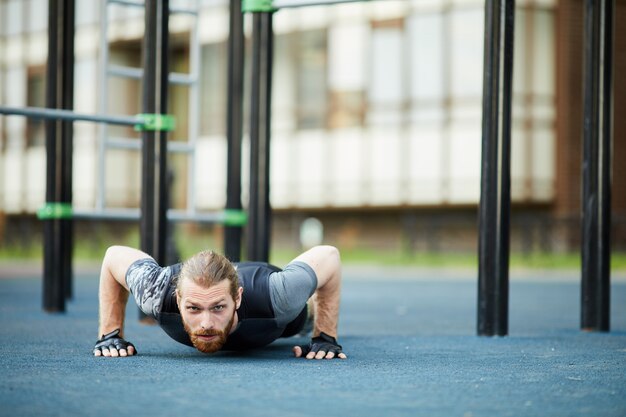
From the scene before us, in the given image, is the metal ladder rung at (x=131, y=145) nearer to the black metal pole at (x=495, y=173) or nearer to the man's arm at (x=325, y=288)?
the black metal pole at (x=495, y=173)

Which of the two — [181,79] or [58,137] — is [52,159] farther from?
[181,79]

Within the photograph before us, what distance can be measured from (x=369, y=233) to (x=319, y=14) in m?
6.00

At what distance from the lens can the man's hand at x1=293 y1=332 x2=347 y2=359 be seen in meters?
4.94

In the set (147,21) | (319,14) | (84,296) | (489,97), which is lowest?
(84,296)

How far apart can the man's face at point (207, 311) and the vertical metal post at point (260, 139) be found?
224 cm

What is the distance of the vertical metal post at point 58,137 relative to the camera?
25.2 feet

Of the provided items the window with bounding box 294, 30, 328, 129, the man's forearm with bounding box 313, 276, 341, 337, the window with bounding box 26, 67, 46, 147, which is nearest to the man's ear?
the man's forearm with bounding box 313, 276, 341, 337

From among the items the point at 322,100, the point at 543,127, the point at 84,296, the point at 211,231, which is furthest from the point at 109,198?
the point at 84,296

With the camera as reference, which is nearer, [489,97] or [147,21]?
[489,97]

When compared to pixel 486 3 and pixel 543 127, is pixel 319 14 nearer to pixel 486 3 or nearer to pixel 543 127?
pixel 543 127

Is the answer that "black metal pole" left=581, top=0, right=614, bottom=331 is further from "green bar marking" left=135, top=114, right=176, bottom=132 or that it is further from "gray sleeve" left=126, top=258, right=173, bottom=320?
"gray sleeve" left=126, top=258, right=173, bottom=320

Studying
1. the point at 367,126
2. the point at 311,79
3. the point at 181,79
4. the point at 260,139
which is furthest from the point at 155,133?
the point at 311,79

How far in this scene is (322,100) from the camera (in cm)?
2772

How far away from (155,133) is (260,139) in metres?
0.69
